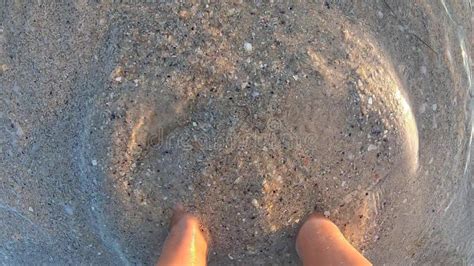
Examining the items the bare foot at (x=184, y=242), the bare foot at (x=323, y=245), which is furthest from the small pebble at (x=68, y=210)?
the bare foot at (x=323, y=245)

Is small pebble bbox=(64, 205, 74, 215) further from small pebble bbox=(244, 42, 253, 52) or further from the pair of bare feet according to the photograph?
small pebble bbox=(244, 42, 253, 52)

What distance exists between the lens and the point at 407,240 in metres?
2.08

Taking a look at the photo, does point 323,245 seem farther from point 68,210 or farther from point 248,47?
point 68,210

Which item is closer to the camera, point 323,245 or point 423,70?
point 323,245

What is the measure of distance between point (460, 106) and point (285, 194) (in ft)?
2.98

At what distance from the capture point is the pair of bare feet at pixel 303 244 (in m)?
1.65

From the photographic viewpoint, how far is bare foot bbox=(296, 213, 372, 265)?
1636 millimetres

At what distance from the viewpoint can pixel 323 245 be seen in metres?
1.71

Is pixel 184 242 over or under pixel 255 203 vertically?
under

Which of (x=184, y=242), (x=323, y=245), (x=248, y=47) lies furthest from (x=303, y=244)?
(x=248, y=47)

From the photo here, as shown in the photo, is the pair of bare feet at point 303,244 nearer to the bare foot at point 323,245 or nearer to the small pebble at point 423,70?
the bare foot at point 323,245

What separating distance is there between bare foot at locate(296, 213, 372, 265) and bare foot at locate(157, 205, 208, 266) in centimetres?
39

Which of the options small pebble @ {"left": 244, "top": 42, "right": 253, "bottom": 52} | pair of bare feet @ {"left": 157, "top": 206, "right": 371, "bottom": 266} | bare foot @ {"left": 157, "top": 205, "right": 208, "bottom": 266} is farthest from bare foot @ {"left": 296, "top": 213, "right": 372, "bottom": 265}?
small pebble @ {"left": 244, "top": 42, "right": 253, "bottom": 52}

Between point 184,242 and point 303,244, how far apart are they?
0.46 meters
